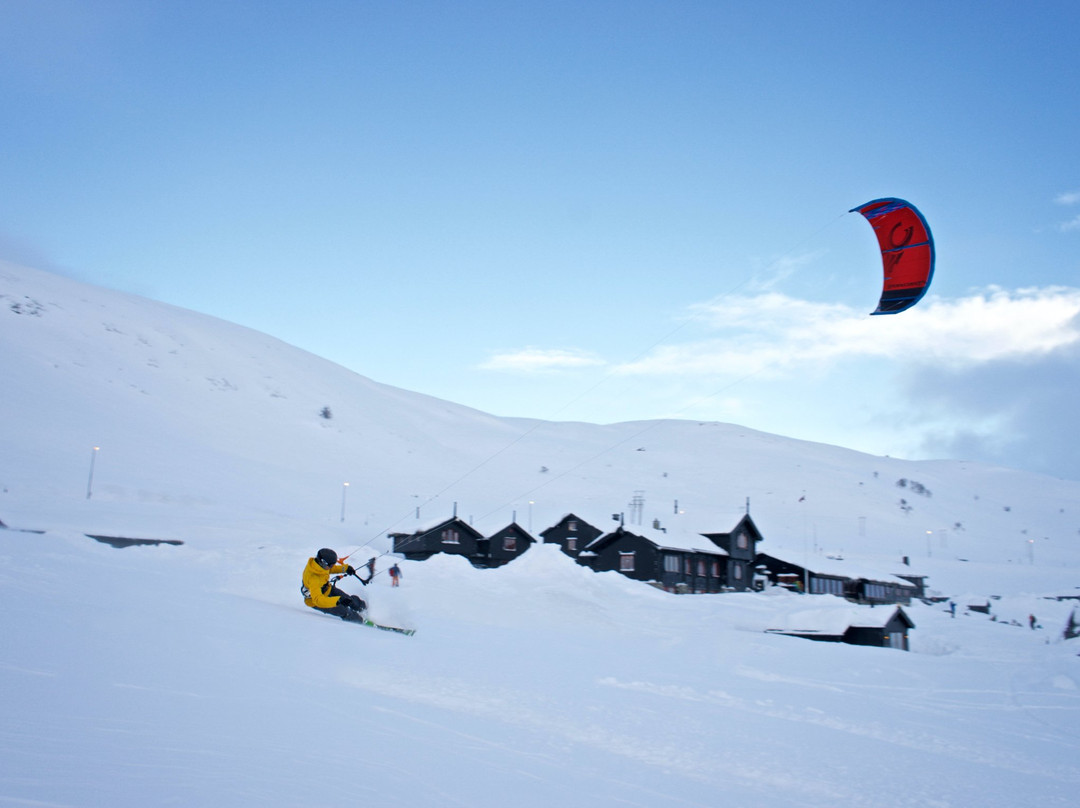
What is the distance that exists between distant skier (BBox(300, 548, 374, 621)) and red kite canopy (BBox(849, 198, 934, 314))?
11.5m

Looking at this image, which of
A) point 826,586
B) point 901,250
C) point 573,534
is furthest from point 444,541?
point 901,250

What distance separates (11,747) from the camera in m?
4.51

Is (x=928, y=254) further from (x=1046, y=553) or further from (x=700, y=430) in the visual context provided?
(x=700, y=430)

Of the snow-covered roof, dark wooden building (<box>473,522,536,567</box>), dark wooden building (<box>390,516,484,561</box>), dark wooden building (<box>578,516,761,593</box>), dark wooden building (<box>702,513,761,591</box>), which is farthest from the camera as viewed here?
the snow-covered roof

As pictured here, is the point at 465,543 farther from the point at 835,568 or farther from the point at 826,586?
the point at 835,568

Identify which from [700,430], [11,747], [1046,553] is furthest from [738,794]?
[700,430]

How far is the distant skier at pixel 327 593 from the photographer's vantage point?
13.2 meters

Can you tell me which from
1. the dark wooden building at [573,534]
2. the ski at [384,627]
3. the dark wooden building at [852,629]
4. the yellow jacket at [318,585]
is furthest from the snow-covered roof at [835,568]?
the yellow jacket at [318,585]

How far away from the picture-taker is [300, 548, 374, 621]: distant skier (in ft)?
43.2

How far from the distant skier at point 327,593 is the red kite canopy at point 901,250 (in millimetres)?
11508

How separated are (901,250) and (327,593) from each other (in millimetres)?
12875

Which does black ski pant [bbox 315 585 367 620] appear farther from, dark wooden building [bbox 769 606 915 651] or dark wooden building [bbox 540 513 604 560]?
dark wooden building [bbox 540 513 604 560]

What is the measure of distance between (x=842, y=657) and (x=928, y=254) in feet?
35.9


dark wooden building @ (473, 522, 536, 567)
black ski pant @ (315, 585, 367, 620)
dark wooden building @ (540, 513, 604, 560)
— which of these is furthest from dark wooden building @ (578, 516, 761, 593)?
black ski pant @ (315, 585, 367, 620)
